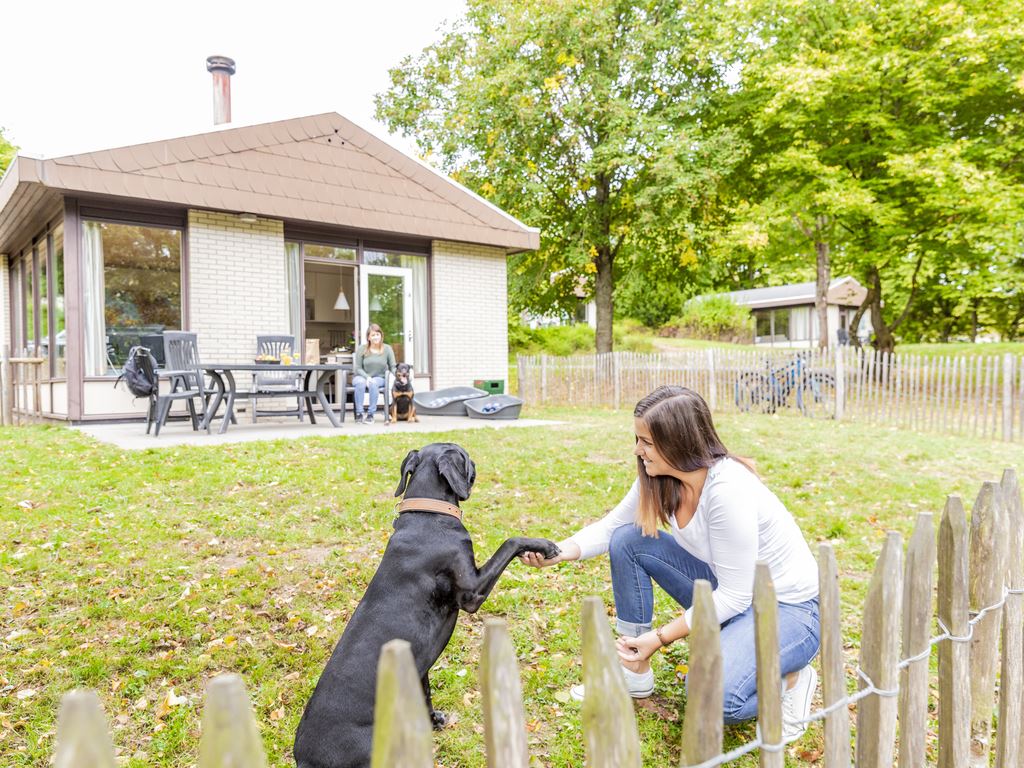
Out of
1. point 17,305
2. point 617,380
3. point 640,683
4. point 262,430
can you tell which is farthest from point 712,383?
point 17,305

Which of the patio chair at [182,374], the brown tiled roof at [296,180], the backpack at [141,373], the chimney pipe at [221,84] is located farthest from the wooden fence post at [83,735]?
the chimney pipe at [221,84]

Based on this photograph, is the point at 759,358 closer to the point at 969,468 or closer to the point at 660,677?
the point at 969,468

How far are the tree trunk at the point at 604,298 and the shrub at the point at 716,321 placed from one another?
15.2m

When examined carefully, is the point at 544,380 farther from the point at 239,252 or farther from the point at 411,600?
the point at 411,600

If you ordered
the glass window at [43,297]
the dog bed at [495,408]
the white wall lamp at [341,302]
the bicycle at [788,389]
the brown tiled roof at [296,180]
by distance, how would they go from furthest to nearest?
the white wall lamp at [341,302], the bicycle at [788,389], the dog bed at [495,408], the glass window at [43,297], the brown tiled roof at [296,180]

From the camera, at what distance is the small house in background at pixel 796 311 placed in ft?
116

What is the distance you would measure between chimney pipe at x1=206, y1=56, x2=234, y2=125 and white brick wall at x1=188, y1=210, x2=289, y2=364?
3.13 metres

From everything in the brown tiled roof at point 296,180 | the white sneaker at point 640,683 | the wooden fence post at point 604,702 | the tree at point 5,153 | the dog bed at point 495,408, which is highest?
the tree at point 5,153

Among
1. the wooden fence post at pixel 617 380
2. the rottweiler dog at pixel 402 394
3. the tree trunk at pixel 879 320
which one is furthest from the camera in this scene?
the tree trunk at pixel 879 320

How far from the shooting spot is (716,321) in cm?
3344

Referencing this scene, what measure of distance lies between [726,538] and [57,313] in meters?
11.3

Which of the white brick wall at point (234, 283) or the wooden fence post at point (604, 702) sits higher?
the white brick wall at point (234, 283)

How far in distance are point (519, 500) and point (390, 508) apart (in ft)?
3.43

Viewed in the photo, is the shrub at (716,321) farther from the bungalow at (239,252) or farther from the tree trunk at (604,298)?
the bungalow at (239,252)
